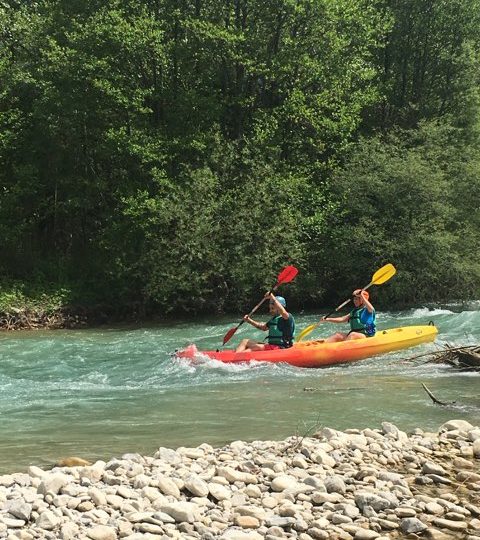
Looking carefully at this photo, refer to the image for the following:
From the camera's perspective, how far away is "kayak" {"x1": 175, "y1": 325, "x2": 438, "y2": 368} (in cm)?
952

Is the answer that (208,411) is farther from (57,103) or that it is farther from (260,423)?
(57,103)

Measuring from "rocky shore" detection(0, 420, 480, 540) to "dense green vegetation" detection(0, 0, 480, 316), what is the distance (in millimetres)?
11412

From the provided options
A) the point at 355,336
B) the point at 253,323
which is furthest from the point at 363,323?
the point at 253,323

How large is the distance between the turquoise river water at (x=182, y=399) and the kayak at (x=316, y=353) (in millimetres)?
155

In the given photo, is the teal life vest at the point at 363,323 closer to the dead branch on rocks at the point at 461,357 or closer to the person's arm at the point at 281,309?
the person's arm at the point at 281,309

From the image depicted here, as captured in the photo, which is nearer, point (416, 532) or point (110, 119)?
point (416, 532)

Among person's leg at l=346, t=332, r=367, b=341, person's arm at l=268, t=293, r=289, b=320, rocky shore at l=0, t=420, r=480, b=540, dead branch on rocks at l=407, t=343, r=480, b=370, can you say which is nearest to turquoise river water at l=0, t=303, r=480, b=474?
dead branch on rocks at l=407, t=343, r=480, b=370

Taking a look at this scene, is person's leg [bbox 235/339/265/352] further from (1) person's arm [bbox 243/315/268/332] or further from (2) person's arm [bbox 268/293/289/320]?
(2) person's arm [bbox 268/293/289/320]

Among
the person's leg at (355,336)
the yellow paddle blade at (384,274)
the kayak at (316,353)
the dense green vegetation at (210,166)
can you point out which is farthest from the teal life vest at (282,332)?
the dense green vegetation at (210,166)

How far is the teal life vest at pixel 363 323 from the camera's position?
10680 millimetres

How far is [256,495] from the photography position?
4031 mm

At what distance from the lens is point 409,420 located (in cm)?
613

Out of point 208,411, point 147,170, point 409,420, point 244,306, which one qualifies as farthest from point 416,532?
point 147,170

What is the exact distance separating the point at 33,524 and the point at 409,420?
3687mm
